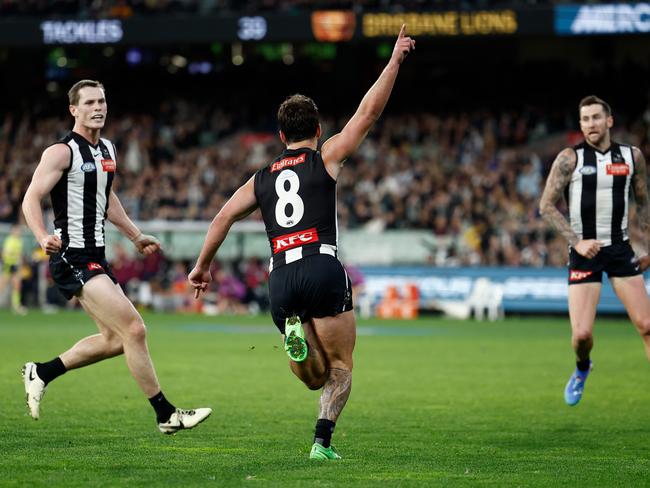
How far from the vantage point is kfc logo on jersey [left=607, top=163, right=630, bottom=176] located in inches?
444

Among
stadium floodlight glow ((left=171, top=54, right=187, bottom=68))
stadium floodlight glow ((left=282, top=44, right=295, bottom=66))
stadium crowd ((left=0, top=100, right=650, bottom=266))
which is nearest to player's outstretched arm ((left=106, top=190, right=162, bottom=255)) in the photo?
stadium crowd ((left=0, top=100, right=650, bottom=266))

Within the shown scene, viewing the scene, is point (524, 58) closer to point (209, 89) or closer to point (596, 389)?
point (209, 89)

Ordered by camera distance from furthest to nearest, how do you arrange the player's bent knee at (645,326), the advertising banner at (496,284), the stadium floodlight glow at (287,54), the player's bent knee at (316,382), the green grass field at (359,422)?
the stadium floodlight glow at (287,54)
the advertising banner at (496,284)
the player's bent knee at (645,326)
the player's bent knee at (316,382)
the green grass field at (359,422)

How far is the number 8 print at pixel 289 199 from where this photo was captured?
813 cm

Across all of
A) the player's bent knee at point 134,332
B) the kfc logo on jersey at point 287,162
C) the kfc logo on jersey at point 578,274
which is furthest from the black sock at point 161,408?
the kfc logo on jersey at point 578,274

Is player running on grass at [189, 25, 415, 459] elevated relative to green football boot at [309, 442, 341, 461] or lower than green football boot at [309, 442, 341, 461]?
elevated

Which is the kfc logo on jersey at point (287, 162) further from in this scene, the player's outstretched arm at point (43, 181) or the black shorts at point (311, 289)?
the player's outstretched arm at point (43, 181)

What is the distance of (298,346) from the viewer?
7.84m

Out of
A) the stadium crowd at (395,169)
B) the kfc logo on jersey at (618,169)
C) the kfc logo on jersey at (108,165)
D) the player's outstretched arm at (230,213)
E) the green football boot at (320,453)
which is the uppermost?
the stadium crowd at (395,169)

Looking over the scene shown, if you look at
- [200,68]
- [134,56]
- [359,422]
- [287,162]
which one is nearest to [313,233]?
[287,162]

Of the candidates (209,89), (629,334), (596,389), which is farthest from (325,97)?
(596,389)

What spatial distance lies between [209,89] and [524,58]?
1120 centimetres

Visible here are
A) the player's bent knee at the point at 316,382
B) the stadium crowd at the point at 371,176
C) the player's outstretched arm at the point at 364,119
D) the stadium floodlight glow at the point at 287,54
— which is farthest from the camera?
the stadium floodlight glow at the point at 287,54

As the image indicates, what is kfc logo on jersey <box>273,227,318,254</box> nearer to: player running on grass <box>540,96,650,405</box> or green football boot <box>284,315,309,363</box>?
green football boot <box>284,315,309,363</box>
